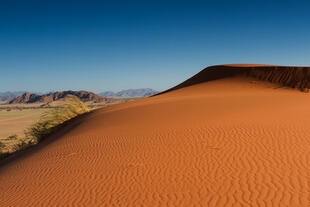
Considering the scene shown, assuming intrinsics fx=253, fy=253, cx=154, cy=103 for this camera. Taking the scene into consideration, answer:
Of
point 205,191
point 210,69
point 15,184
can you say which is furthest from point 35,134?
point 210,69

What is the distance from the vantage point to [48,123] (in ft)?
49.5

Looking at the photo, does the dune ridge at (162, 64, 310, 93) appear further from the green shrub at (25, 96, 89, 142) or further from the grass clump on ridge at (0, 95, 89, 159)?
the grass clump on ridge at (0, 95, 89, 159)

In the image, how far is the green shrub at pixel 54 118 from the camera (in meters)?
14.5

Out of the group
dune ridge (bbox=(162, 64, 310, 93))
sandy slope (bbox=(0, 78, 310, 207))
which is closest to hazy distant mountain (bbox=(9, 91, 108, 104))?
dune ridge (bbox=(162, 64, 310, 93))

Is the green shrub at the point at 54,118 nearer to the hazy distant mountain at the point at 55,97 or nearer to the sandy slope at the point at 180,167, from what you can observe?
the sandy slope at the point at 180,167

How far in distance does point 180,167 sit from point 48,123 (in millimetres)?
11946

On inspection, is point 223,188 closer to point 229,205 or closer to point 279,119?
point 229,205

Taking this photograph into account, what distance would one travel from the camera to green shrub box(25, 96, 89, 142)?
14.5 metres

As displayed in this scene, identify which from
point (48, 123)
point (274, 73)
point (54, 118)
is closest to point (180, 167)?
point (48, 123)

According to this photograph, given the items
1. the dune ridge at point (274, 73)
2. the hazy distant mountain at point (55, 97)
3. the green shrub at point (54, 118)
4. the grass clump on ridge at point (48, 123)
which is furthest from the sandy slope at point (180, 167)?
the hazy distant mountain at point (55, 97)

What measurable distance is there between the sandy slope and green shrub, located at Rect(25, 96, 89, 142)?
6.48 meters

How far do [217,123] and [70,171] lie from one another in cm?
491

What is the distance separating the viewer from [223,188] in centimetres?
434

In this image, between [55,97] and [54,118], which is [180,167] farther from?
[55,97]
